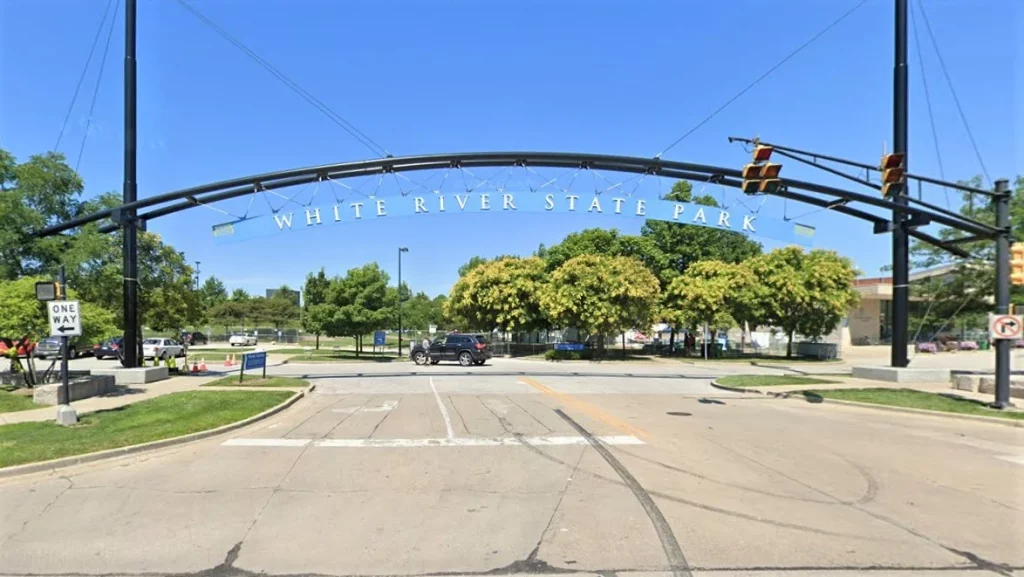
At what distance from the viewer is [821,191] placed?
1962 cm

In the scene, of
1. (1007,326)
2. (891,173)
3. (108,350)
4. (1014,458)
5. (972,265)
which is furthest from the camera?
(108,350)

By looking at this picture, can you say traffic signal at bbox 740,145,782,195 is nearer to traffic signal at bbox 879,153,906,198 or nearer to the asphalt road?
traffic signal at bbox 879,153,906,198

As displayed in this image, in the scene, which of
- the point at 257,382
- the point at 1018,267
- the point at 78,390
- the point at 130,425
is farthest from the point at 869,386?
the point at 78,390

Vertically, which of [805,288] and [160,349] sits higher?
[805,288]

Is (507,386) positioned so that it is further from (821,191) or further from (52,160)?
(52,160)

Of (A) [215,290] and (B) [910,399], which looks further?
(A) [215,290]

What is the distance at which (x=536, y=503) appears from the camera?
7008 millimetres

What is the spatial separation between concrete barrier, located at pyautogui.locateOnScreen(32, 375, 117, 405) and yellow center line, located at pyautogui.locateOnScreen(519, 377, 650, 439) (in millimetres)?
12276

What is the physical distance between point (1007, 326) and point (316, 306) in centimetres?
3718

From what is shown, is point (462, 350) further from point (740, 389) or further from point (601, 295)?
point (740, 389)

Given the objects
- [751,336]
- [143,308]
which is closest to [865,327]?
[751,336]

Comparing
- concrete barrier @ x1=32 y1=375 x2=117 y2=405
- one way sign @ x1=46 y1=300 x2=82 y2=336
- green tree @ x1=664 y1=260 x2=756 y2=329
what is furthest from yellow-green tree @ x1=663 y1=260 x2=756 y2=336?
one way sign @ x1=46 y1=300 x2=82 y2=336

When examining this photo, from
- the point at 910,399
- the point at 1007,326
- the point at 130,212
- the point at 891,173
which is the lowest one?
the point at 910,399

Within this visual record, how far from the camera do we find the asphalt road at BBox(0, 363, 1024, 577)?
17.5 feet
